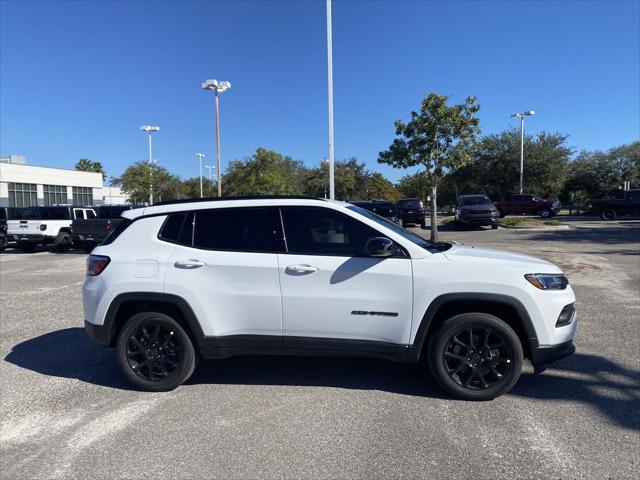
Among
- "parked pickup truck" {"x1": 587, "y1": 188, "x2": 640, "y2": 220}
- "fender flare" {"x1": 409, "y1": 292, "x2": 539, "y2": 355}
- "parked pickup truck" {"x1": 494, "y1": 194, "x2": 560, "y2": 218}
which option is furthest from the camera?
"parked pickup truck" {"x1": 494, "y1": 194, "x2": 560, "y2": 218}

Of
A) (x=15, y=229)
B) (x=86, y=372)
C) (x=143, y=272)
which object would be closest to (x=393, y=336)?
(x=143, y=272)

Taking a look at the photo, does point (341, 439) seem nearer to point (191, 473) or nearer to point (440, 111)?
point (191, 473)

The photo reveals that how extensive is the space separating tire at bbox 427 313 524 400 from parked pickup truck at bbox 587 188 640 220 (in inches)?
1240

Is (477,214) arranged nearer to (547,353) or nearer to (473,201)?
(473,201)

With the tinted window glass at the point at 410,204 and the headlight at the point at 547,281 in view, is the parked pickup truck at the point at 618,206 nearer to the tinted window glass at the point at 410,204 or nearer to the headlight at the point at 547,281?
the tinted window glass at the point at 410,204

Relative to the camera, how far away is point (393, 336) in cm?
390

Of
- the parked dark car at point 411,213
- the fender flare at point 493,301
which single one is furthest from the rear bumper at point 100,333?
the parked dark car at point 411,213

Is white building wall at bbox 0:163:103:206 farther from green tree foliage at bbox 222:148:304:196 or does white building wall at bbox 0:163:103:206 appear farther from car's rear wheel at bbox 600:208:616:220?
car's rear wheel at bbox 600:208:616:220

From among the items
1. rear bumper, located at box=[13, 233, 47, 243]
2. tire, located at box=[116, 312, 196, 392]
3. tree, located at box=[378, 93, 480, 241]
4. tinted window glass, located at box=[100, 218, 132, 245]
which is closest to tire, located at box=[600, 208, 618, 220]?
tree, located at box=[378, 93, 480, 241]

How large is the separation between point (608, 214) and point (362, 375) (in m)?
32.1

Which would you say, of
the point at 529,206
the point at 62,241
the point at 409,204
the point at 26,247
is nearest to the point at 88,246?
the point at 62,241

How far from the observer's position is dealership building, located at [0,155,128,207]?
1793 inches

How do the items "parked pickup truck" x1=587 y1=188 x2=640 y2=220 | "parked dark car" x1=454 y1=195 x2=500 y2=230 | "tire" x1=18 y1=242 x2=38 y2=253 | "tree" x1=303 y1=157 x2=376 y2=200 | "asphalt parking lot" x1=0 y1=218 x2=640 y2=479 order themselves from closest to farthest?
1. "asphalt parking lot" x1=0 y1=218 x2=640 y2=479
2. "tire" x1=18 y1=242 x2=38 y2=253
3. "parked dark car" x1=454 y1=195 x2=500 y2=230
4. "parked pickup truck" x1=587 y1=188 x2=640 y2=220
5. "tree" x1=303 y1=157 x2=376 y2=200

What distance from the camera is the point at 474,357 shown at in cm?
391
